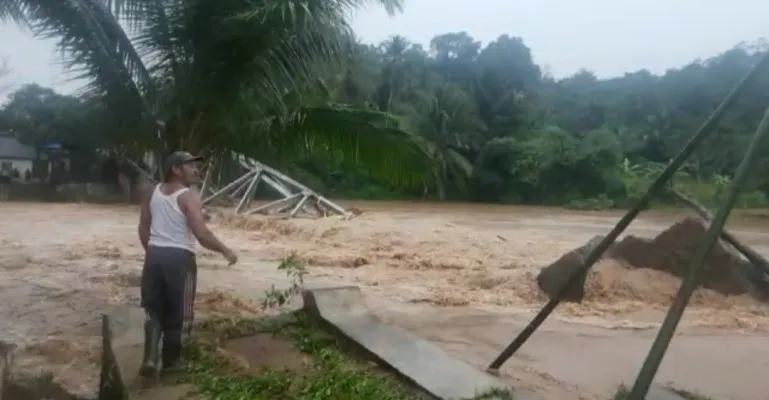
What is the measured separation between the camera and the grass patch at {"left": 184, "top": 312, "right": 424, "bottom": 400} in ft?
16.8

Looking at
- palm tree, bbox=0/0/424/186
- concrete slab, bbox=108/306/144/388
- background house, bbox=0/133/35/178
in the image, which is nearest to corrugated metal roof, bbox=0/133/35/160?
background house, bbox=0/133/35/178

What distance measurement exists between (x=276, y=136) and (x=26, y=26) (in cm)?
269

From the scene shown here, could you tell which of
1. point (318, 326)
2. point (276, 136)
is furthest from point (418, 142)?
point (318, 326)

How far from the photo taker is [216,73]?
8711mm

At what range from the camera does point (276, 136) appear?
371 inches

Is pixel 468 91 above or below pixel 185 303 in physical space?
above

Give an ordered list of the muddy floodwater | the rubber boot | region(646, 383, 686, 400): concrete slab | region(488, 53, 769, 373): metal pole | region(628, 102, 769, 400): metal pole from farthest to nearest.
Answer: the muddy floodwater < region(646, 383, 686, 400): concrete slab < the rubber boot < region(488, 53, 769, 373): metal pole < region(628, 102, 769, 400): metal pole

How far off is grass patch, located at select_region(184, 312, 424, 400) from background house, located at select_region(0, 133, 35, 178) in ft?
81.9

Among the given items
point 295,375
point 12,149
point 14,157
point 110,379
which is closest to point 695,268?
point 295,375

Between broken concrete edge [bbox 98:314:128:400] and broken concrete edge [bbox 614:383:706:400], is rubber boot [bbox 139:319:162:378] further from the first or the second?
broken concrete edge [bbox 614:383:706:400]

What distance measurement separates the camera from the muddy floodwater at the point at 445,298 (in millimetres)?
7551

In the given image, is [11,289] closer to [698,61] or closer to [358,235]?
[358,235]

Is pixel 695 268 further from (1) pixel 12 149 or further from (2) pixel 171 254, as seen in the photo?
(1) pixel 12 149

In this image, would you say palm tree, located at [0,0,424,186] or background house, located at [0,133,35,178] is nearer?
palm tree, located at [0,0,424,186]
